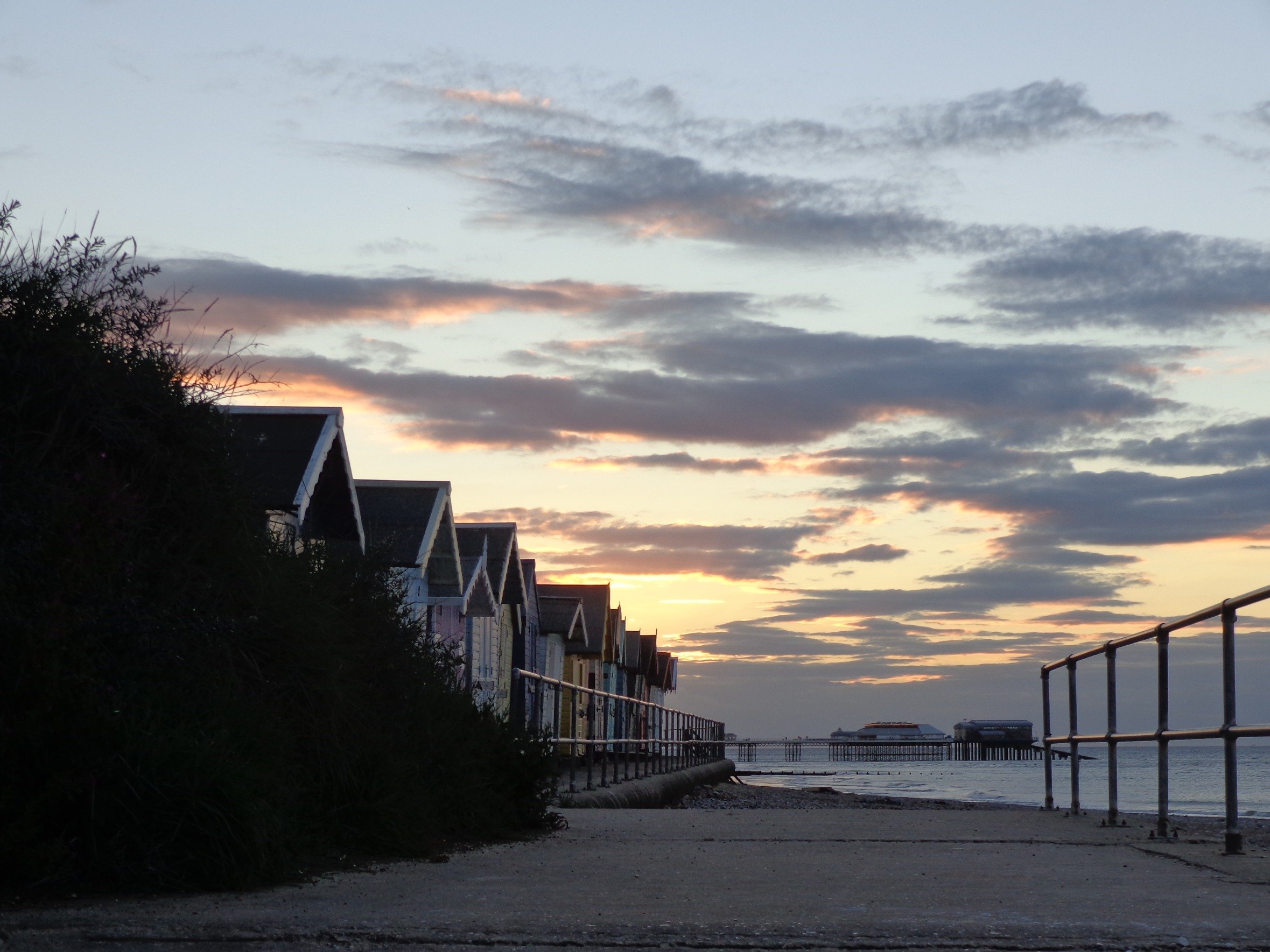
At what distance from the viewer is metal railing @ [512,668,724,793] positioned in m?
14.4

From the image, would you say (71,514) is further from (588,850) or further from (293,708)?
(588,850)

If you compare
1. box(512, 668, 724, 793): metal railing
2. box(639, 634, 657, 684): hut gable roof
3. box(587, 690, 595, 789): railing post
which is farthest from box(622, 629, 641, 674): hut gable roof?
box(587, 690, 595, 789): railing post

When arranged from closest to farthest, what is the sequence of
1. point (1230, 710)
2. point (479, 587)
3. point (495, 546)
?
1. point (1230, 710)
2. point (479, 587)
3. point (495, 546)

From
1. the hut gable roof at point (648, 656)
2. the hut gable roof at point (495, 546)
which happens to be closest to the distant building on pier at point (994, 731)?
the hut gable roof at point (648, 656)

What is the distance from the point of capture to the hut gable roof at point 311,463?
15.5 m

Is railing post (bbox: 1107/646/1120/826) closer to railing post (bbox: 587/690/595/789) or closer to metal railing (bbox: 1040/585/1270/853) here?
metal railing (bbox: 1040/585/1270/853)

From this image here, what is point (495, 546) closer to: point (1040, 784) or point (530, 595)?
point (530, 595)

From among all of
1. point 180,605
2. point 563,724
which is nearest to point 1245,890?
point 180,605

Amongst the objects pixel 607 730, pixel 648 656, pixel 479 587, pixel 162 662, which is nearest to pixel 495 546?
pixel 479 587

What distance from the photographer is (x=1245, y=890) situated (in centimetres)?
566

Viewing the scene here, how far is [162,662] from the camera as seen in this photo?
243 inches

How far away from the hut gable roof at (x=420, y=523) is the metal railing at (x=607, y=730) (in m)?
3.09

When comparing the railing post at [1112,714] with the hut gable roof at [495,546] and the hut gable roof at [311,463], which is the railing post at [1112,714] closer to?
the hut gable roof at [311,463]

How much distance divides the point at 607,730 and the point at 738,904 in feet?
46.6
